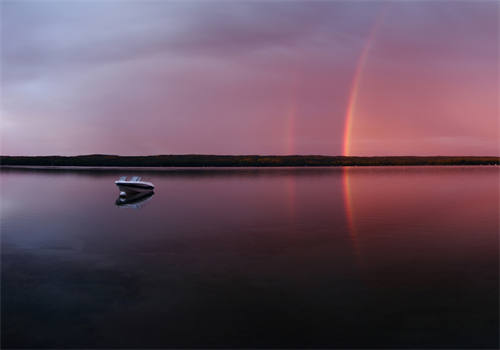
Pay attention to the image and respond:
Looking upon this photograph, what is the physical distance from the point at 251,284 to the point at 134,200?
27186mm

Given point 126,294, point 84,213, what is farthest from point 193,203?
point 126,294

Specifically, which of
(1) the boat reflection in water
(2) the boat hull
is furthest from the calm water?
(2) the boat hull

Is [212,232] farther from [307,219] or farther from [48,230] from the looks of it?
[48,230]

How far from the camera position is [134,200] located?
35.6 m

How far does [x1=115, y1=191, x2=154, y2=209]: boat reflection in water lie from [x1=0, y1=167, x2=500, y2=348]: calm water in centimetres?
934

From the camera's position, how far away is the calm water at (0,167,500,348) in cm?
777

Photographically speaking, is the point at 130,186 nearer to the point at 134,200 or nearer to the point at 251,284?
the point at 134,200

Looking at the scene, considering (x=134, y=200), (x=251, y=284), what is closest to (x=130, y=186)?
(x=134, y=200)

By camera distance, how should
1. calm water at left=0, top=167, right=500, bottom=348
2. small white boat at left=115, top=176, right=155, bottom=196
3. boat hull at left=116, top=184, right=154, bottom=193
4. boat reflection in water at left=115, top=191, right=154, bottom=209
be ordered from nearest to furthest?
calm water at left=0, top=167, right=500, bottom=348 → boat reflection in water at left=115, top=191, right=154, bottom=209 → small white boat at left=115, top=176, right=155, bottom=196 → boat hull at left=116, top=184, right=154, bottom=193

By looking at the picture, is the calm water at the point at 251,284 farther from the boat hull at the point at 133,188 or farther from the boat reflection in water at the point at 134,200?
the boat hull at the point at 133,188

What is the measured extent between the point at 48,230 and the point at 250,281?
553 inches

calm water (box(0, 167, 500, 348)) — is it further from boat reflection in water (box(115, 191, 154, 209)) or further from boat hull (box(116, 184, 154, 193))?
boat hull (box(116, 184, 154, 193))

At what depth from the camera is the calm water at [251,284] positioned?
306 inches

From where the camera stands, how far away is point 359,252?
14742mm
